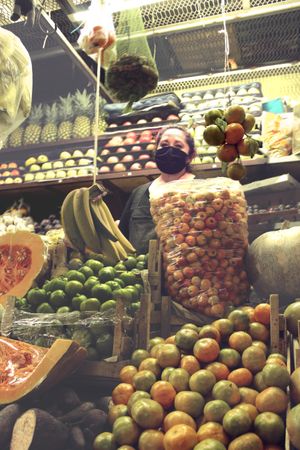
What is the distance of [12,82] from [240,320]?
1.28 meters

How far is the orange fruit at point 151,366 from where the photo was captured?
1.69 meters

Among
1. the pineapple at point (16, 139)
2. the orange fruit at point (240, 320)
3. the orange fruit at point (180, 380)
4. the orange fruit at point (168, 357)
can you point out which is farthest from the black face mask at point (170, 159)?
the pineapple at point (16, 139)

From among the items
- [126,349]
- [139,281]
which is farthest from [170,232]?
[126,349]

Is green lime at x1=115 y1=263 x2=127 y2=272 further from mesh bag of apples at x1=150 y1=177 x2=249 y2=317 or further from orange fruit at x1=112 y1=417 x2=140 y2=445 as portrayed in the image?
orange fruit at x1=112 y1=417 x2=140 y2=445

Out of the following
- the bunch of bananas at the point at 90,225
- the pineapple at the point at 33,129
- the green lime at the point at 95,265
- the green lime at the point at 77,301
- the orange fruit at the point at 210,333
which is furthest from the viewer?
the pineapple at the point at 33,129

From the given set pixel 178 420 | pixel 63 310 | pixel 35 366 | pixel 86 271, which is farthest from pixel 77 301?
pixel 178 420

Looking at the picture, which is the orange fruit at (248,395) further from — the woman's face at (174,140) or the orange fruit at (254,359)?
the woman's face at (174,140)

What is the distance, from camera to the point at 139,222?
8.96ft

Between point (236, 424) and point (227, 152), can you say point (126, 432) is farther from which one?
point (227, 152)

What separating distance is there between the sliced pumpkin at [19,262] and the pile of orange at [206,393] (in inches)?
25.2

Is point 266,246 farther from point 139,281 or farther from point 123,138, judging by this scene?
point 123,138

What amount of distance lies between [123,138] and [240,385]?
7.82 feet

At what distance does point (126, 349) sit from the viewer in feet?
5.93

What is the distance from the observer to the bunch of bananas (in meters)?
2.25
